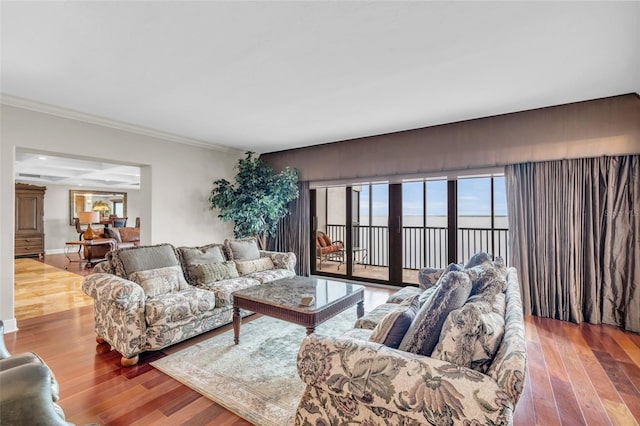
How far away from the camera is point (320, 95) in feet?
10.1

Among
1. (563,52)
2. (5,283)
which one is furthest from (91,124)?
(563,52)

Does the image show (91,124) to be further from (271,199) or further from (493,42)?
(493,42)

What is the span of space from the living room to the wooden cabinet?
6611 millimetres

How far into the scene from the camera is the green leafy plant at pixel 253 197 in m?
4.91

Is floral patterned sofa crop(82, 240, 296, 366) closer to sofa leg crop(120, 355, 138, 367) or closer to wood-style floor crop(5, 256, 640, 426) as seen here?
Answer: sofa leg crop(120, 355, 138, 367)

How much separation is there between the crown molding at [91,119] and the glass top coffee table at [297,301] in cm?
288

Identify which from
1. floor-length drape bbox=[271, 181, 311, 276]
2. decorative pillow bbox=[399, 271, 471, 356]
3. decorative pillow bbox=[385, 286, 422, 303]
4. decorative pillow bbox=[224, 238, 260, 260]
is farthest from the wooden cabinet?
decorative pillow bbox=[399, 271, 471, 356]

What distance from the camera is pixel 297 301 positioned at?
2566mm

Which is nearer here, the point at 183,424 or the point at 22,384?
the point at 22,384

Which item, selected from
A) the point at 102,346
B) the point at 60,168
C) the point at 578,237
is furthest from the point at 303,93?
the point at 60,168

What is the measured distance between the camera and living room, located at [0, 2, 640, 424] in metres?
1.89

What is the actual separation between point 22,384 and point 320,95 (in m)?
2.95

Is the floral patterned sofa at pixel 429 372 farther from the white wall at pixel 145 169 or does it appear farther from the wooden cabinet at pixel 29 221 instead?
the wooden cabinet at pixel 29 221

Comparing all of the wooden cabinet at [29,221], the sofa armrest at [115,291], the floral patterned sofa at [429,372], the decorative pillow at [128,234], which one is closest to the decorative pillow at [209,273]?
the sofa armrest at [115,291]
